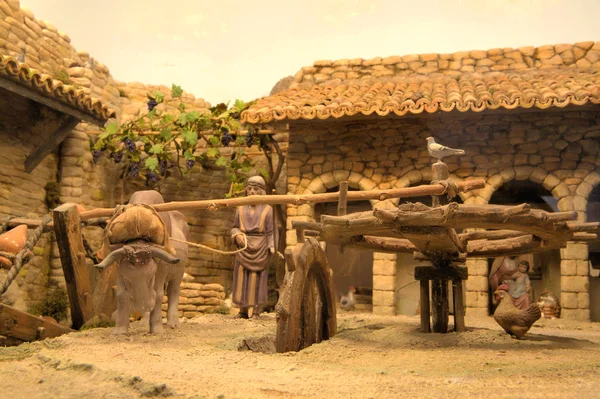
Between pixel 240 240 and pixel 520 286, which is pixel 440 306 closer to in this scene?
pixel 240 240

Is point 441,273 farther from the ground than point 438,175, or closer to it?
closer to it

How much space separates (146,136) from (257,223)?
3388 mm

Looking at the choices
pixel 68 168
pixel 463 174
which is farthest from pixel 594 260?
pixel 68 168

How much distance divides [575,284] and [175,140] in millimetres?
6505

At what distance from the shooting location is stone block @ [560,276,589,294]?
887 cm

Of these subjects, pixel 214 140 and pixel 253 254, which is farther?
pixel 214 140

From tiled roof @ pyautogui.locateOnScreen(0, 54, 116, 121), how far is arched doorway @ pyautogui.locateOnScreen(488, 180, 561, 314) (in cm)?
671

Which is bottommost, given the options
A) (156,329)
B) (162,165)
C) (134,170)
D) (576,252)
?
(156,329)

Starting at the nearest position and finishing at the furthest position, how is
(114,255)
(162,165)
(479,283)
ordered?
1. (114,255)
2. (479,283)
3. (162,165)

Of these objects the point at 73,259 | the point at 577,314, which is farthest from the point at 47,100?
the point at 577,314

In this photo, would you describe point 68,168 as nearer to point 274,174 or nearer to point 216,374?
point 274,174

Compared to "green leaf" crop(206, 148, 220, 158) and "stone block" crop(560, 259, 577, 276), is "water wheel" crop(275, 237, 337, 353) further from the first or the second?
"green leaf" crop(206, 148, 220, 158)

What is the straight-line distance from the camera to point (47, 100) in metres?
8.50

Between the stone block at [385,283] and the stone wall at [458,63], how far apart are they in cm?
365
